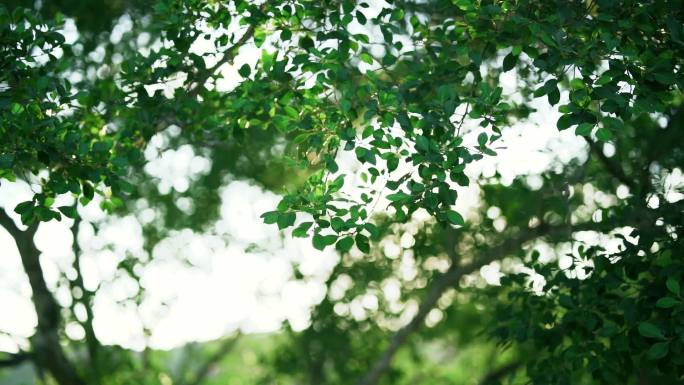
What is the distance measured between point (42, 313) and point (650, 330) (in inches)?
222

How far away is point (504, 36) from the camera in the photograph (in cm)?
420

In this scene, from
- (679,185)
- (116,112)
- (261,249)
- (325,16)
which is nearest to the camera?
(325,16)

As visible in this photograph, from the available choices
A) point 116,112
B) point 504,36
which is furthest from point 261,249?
point 504,36

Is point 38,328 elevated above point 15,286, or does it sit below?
below

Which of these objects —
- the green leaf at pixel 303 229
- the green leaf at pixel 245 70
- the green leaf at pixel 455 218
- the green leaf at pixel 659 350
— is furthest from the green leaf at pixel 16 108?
the green leaf at pixel 659 350

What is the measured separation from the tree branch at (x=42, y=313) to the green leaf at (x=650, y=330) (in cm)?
512

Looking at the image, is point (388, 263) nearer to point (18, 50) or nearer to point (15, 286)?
point (15, 286)

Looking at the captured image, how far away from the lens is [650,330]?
156 inches

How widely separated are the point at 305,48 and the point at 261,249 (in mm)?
7606

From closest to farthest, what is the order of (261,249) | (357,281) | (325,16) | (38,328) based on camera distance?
(325,16), (38,328), (357,281), (261,249)

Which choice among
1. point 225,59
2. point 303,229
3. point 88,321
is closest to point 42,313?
point 88,321

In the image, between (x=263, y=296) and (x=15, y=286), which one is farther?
(x=263, y=296)

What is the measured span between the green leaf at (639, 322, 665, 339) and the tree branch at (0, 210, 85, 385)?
512 centimetres

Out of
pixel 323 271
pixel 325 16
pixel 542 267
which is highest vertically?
pixel 323 271
